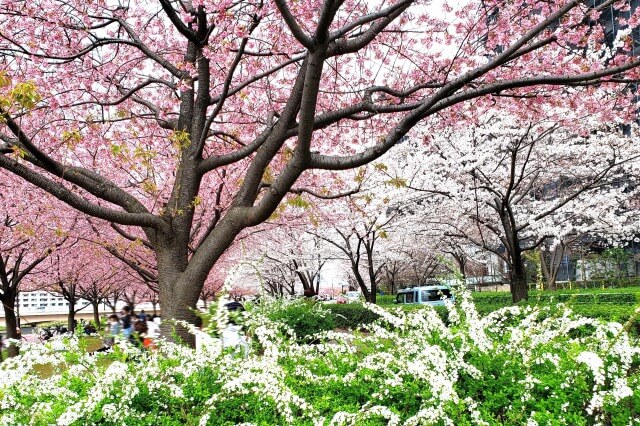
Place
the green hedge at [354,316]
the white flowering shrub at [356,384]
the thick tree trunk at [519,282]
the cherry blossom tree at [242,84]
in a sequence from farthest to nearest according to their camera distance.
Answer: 1. the green hedge at [354,316]
2. the thick tree trunk at [519,282]
3. the cherry blossom tree at [242,84]
4. the white flowering shrub at [356,384]

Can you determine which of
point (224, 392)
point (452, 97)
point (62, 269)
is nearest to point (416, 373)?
point (224, 392)

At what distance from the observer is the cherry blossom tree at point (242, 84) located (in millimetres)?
5184

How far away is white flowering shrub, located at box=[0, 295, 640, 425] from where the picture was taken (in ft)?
8.53

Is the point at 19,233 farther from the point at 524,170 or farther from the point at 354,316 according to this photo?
the point at 524,170

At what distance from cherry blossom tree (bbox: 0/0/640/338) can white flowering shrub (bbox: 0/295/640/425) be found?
2293 mm

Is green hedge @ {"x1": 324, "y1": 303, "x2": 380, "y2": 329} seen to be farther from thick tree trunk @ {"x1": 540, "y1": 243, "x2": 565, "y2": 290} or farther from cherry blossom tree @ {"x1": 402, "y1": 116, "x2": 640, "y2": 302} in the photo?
thick tree trunk @ {"x1": 540, "y1": 243, "x2": 565, "y2": 290}

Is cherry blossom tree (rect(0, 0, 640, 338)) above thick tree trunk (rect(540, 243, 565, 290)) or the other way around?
Result: above

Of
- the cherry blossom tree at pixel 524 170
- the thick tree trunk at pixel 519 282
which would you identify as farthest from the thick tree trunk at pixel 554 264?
the thick tree trunk at pixel 519 282

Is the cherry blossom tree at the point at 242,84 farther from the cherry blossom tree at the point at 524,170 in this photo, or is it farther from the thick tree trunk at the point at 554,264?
the thick tree trunk at the point at 554,264

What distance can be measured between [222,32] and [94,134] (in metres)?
3.37

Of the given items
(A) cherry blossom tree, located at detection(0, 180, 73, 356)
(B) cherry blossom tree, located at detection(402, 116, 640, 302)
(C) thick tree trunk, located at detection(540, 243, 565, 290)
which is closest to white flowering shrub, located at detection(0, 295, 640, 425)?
(A) cherry blossom tree, located at detection(0, 180, 73, 356)

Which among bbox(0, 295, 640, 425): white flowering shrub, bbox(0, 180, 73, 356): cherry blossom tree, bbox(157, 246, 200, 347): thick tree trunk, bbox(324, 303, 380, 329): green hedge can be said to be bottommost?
bbox(324, 303, 380, 329): green hedge

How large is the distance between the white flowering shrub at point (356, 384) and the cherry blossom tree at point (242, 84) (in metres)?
2.29

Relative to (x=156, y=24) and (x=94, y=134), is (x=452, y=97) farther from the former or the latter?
(x=94, y=134)
